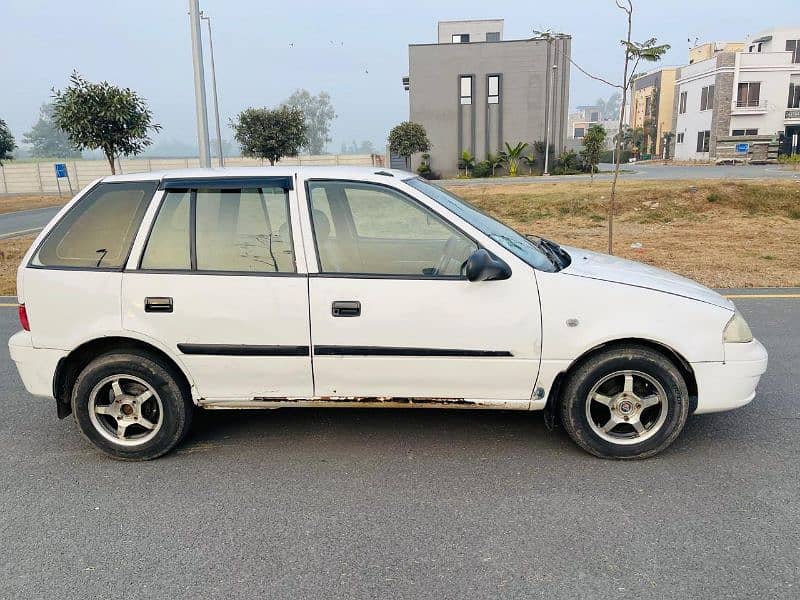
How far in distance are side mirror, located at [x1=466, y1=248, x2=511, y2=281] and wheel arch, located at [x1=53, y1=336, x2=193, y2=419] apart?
5.99 ft

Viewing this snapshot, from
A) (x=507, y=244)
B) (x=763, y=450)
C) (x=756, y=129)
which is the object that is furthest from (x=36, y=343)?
(x=756, y=129)

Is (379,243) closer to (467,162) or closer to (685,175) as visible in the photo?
(685,175)

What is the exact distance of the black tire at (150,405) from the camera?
374cm

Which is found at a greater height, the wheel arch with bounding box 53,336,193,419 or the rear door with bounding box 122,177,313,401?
the rear door with bounding box 122,177,313,401

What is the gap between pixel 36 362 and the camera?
12.5 ft

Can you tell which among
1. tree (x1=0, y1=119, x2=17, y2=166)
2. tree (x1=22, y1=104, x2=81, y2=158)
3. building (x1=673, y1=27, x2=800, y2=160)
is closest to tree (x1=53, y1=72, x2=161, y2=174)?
tree (x1=0, y1=119, x2=17, y2=166)

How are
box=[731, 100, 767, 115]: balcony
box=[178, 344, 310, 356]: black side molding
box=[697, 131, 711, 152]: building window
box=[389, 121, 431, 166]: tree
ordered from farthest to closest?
box=[697, 131, 711, 152]: building window → box=[731, 100, 767, 115]: balcony → box=[389, 121, 431, 166]: tree → box=[178, 344, 310, 356]: black side molding

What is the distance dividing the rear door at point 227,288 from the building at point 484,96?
4122 centimetres

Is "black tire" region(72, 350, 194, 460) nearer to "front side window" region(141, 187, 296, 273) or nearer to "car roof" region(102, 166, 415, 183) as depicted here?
"front side window" region(141, 187, 296, 273)

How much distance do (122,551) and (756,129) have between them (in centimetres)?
6422

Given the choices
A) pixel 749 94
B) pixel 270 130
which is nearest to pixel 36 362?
pixel 270 130

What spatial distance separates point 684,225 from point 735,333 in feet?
43.9

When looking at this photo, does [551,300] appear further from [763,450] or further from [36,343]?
[36,343]

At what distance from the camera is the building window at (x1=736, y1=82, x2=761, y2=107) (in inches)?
2167
